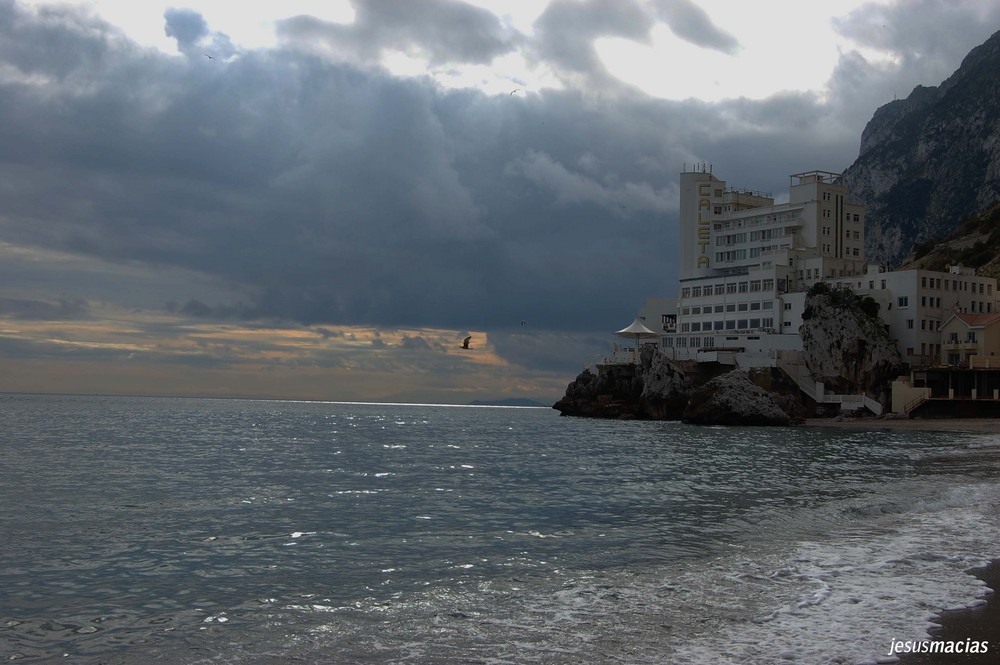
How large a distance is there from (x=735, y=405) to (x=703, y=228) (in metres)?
38.8

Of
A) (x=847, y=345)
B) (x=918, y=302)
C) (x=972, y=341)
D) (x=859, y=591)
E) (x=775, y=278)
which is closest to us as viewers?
(x=859, y=591)

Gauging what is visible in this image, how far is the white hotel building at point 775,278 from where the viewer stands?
312ft

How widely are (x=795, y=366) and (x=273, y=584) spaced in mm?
89448

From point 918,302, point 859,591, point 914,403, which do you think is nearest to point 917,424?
point 914,403

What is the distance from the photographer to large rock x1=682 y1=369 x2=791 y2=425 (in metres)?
89.1

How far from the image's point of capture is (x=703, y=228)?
12088 centimetres

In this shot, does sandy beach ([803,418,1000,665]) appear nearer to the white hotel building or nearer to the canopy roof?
the white hotel building

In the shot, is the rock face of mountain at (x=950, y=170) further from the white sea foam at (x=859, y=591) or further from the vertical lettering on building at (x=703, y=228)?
→ the white sea foam at (x=859, y=591)

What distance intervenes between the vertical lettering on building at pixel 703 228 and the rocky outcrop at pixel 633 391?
21.6m

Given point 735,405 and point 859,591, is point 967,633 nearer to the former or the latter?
point 859,591

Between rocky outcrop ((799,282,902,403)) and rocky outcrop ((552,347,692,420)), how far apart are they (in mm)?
15133

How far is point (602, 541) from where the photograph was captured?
68.1ft

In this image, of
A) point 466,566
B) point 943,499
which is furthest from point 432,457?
point 466,566
